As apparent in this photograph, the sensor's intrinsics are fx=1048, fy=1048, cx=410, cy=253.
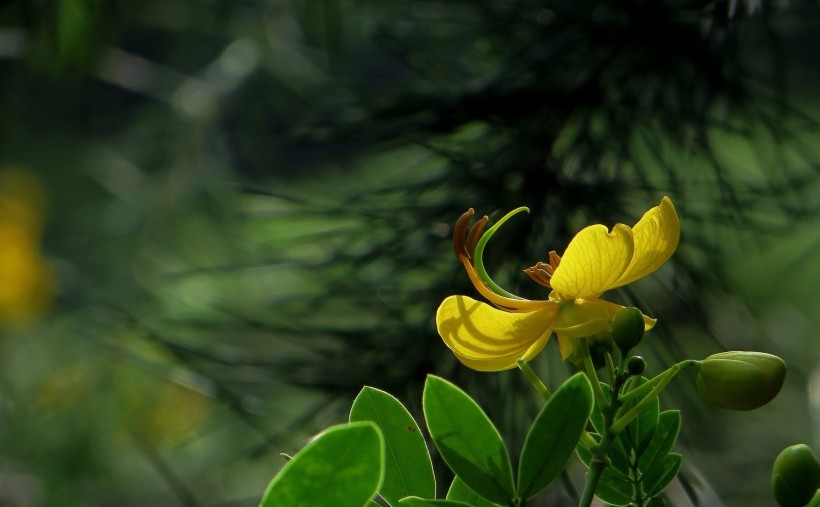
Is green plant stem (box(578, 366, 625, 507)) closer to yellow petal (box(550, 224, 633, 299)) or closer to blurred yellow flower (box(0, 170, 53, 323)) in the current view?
yellow petal (box(550, 224, 633, 299))

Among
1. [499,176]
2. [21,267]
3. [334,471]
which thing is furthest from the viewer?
[21,267]

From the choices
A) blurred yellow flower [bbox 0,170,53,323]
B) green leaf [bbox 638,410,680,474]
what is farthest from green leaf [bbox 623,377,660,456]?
blurred yellow flower [bbox 0,170,53,323]

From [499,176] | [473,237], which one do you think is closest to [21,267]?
[499,176]

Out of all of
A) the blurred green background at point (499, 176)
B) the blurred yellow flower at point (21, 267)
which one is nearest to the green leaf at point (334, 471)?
the blurred green background at point (499, 176)

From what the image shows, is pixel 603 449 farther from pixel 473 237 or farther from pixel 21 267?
pixel 21 267

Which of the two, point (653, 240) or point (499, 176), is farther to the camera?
point (499, 176)

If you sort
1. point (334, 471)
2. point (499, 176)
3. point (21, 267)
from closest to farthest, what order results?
point (334, 471)
point (499, 176)
point (21, 267)
